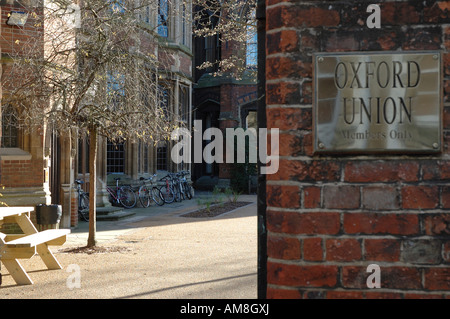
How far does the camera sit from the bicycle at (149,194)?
1792cm

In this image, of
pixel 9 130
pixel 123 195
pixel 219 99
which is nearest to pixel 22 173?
pixel 9 130

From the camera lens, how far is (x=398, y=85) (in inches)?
76.1

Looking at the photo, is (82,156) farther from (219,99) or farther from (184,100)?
(219,99)

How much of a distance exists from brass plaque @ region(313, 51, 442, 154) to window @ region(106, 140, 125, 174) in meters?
16.4

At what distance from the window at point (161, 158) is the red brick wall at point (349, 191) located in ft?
64.3

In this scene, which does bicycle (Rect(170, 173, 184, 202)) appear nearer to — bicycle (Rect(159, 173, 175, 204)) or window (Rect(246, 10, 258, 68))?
bicycle (Rect(159, 173, 175, 204))

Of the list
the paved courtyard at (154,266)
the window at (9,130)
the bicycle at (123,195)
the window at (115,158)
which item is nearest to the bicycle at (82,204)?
the paved courtyard at (154,266)

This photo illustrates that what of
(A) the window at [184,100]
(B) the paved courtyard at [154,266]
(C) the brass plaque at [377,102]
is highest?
(A) the window at [184,100]

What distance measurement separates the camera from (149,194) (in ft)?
60.5

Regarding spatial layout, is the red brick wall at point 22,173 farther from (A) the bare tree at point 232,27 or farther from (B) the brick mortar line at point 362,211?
(B) the brick mortar line at point 362,211

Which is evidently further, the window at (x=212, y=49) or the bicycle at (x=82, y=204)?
the window at (x=212, y=49)

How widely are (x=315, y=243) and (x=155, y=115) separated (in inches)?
316

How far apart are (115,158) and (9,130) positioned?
678 cm
